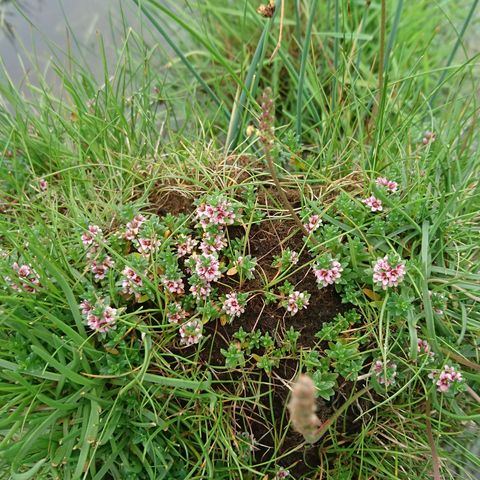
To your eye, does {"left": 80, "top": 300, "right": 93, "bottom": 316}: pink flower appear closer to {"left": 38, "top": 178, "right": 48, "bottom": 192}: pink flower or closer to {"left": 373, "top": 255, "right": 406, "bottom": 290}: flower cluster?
{"left": 38, "top": 178, "right": 48, "bottom": 192}: pink flower

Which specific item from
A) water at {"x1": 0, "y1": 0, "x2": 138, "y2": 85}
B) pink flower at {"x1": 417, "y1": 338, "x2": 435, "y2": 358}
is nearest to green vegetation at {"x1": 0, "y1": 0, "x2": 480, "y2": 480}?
pink flower at {"x1": 417, "y1": 338, "x2": 435, "y2": 358}

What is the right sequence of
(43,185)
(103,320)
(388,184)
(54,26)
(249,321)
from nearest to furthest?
1. (103,320)
2. (249,321)
3. (388,184)
4. (43,185)
5. (54,26)

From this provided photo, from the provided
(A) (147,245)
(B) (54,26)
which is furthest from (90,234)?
(B) (54,26)

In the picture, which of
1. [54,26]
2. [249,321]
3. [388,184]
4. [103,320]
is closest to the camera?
[103,320]

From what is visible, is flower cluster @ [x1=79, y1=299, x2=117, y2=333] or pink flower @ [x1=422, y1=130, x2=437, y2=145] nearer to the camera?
flower cluster @ [x1=79, y1=299, x2=117, y2=333]

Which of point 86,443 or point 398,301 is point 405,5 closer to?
point 398,301

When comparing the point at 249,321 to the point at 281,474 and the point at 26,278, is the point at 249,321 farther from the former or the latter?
the point at 26,278
